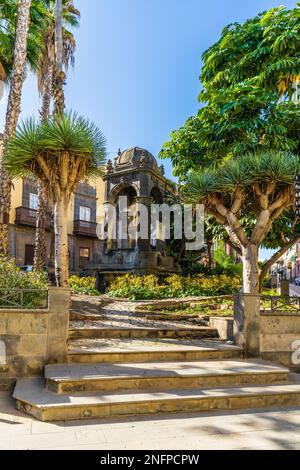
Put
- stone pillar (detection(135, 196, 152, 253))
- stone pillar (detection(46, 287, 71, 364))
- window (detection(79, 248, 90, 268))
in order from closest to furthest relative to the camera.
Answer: stone pillar (detection(46, 287, 71, 364))
stone pillar (detection(135, 196, 152, 253))
window (detection(79, 248, 90, 268))

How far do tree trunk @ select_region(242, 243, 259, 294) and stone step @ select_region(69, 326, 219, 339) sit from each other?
1.29 meters

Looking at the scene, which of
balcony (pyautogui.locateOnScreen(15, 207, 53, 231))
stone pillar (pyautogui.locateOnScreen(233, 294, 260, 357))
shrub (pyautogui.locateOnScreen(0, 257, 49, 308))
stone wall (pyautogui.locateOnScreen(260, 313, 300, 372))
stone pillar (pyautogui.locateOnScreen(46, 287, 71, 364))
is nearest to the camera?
stone pillar (pyautogui.locateOnScreen(46, 287, 71, 364))

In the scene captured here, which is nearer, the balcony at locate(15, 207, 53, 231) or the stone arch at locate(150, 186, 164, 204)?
the stone arch at locate(150, 186, 164, 204)

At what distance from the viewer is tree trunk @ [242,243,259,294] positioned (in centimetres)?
759

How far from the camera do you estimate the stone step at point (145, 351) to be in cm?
542

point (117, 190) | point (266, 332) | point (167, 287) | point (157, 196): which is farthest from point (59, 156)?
point (157, 196)

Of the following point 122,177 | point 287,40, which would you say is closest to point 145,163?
point 122,177

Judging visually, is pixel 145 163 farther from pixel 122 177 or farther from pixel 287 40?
pixel 287 40

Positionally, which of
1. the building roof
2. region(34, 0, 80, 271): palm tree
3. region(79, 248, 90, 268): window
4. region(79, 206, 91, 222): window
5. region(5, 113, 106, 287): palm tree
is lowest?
region(79, 248, 90, 268): window

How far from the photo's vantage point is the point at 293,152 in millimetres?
9219

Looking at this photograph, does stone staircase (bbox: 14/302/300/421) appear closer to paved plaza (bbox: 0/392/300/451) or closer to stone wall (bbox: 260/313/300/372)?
paved plaza (bbox: 0/392/300/451)

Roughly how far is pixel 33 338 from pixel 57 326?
42 cm

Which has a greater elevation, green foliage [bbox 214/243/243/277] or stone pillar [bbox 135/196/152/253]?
stone pillar [bbox 135/196/152/253]

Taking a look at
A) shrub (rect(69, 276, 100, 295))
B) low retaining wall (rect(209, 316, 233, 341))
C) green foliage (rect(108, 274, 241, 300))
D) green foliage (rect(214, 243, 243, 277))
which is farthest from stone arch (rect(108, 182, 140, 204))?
low retaining wall (rect(209, 316, 233, 341))
